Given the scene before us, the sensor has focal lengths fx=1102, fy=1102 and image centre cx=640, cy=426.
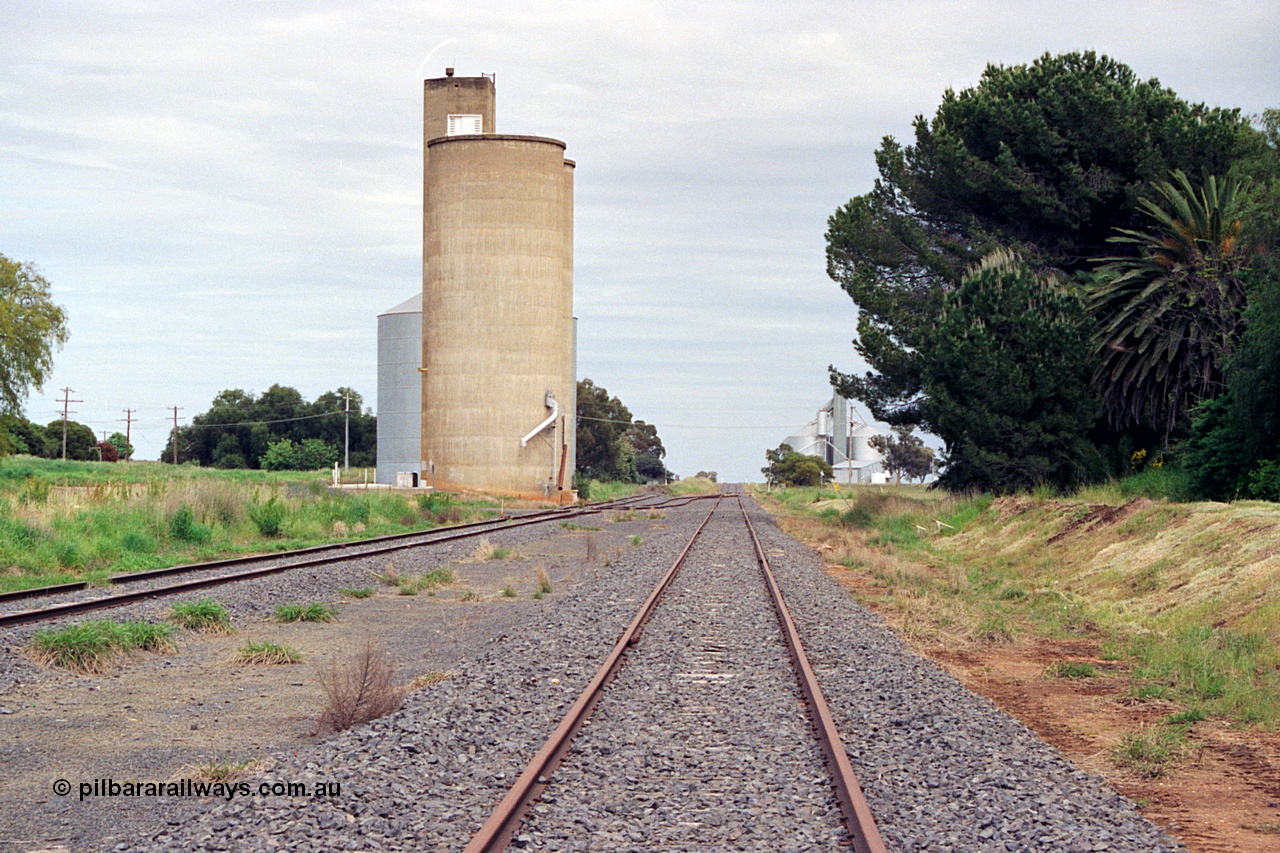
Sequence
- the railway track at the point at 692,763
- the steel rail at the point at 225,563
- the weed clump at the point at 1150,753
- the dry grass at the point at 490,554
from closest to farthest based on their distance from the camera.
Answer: the railway track at the point at 692,763, the weed clump at the point at 1150,753, the steel rail at the point at 225,563, the dry grass at the point at 490,554

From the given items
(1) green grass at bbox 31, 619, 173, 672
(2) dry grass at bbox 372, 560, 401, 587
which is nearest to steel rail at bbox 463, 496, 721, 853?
(1) green grass at bbox 31, 619, 173, 672

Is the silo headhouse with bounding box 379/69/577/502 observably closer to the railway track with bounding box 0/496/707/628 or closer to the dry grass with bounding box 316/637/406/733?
the railway track with bounding box 0/496/707/628

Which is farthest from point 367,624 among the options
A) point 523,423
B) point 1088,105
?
point 523,423

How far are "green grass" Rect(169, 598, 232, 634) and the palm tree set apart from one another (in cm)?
2363

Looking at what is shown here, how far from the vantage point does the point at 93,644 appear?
10742 millimetres

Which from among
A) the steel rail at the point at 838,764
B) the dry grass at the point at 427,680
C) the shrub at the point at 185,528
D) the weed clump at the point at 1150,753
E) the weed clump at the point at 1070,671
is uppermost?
the shrub at the point at 185,528

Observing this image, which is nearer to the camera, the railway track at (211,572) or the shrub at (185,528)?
the railway track at (211,572)

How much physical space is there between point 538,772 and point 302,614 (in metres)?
8.94

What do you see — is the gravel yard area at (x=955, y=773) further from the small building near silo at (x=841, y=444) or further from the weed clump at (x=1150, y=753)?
the small building near silo at (x=841, y=444)

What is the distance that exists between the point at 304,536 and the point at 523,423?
3162 cm

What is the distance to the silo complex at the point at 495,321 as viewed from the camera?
58.8 meters

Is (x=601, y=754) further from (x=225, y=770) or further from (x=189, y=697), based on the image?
(x=189, y=697)

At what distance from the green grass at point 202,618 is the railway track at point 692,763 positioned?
5.07 meters

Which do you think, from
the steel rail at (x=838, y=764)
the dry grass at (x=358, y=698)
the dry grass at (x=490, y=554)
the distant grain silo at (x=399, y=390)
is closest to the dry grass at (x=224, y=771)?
the dry grass at (x=358, y=698)
